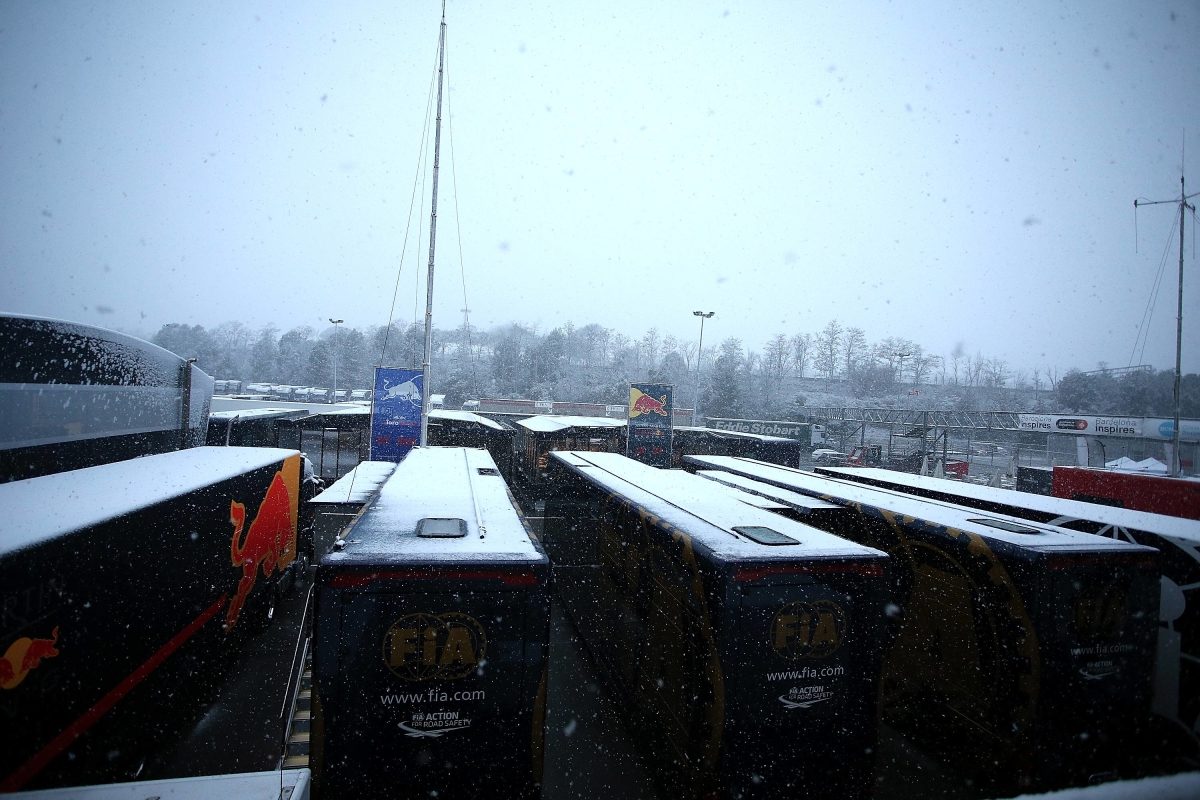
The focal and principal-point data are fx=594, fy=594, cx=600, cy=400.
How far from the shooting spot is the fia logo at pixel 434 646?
3.95m

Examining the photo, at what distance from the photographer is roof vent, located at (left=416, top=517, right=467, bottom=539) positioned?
15.2 feet

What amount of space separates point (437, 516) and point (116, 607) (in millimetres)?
2336

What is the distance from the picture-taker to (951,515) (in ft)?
21.4

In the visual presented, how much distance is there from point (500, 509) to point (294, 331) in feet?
151

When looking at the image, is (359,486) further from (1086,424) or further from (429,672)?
(1086,424)

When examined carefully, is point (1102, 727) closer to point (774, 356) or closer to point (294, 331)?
point (294, 331)

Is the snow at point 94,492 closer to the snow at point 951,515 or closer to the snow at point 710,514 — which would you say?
the snow at point 710,514

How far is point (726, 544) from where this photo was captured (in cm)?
484

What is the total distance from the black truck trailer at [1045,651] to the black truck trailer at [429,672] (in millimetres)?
4087

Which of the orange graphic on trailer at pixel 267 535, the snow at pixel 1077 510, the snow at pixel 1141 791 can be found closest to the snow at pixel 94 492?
the orange graphic on trailer at pixel 267 535

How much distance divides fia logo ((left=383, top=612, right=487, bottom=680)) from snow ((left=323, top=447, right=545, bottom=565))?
42 cm

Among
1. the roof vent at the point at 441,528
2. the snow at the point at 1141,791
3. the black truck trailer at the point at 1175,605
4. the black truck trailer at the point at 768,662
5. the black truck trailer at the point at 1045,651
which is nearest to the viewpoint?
the snow at the point at 1141,791

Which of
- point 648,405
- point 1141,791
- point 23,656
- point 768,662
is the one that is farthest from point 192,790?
point 648,405

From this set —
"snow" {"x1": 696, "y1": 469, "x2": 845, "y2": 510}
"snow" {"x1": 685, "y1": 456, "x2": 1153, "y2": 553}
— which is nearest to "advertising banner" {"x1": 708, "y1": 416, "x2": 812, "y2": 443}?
"snow" {"x1": 685, "y1": 456, "x2": 1153, "y2": 553}
